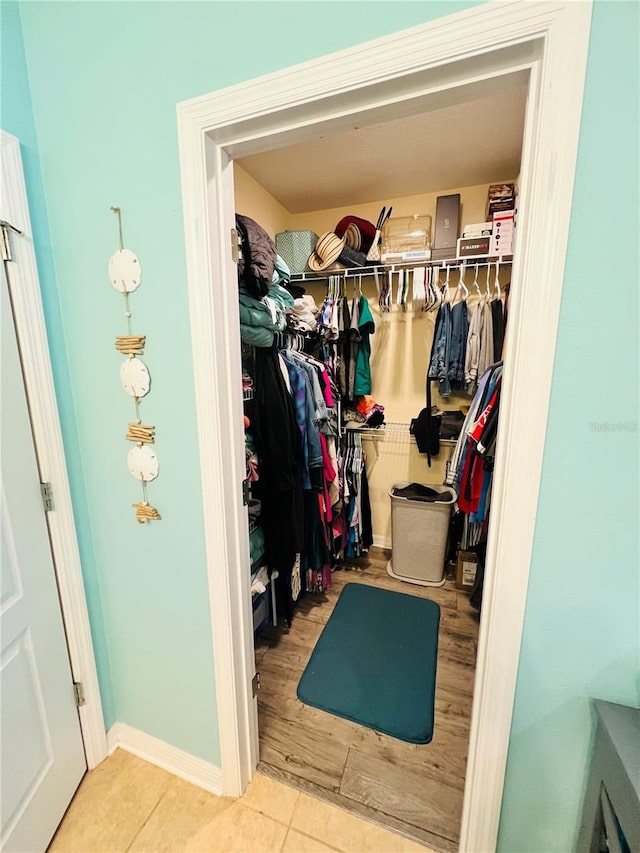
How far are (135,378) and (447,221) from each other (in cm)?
212

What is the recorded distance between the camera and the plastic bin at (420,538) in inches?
92.7

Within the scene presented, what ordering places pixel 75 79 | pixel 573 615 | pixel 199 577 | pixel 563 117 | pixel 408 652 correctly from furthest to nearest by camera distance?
pixel 408 652 < pixel 199 577 < pixel 75 79 < pixel 573 615 < pixel 563 117

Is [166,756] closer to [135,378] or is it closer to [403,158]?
[135,378]

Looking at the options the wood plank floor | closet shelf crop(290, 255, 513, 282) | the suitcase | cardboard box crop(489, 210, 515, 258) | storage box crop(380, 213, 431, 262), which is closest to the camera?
the wood plank floor

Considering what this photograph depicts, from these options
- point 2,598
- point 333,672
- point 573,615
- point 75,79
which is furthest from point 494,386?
point 2,598

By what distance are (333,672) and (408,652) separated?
416 mm

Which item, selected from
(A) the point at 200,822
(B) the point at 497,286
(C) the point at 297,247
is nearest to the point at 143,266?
(C) the point at 297,247

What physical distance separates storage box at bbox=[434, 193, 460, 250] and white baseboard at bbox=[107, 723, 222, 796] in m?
2.78

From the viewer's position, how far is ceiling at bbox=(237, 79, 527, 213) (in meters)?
1.64

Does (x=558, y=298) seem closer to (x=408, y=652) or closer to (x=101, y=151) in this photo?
(x=101, y=151)

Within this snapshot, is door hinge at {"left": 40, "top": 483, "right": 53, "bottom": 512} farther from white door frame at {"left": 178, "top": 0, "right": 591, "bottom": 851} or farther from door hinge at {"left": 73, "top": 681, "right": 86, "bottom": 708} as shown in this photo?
door hinge at {"left": 73, "top": 681, "right": 86, "bottom": 708}

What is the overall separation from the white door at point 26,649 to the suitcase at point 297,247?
1734 mm

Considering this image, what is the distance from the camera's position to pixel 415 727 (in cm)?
148

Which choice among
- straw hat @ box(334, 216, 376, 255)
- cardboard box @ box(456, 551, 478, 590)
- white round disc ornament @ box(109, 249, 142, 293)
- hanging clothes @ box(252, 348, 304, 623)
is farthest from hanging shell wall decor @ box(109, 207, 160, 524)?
cardboard box @ box(456, 551, 478, 590)
